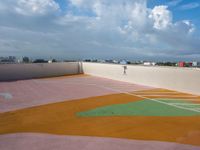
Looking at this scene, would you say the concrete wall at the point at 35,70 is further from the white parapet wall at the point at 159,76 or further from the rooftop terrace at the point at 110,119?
the rooftop terrace at the point at 110,119

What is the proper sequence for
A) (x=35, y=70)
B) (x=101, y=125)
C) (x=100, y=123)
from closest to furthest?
(x=101, y=125) → (x=100, y=123) → (x=35, y=70)

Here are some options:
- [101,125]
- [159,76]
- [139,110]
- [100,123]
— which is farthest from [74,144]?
[159,76]

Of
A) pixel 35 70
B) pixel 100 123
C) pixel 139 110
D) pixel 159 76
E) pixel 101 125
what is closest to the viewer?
pixel 101 125

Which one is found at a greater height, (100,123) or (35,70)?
(35,70)

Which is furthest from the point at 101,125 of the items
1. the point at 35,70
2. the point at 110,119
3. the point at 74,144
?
the point at 35,70

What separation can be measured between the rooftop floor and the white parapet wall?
139cm

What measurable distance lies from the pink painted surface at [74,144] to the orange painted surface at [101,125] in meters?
0.27

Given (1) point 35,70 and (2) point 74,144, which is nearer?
(2) point 74,144

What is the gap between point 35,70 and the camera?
18.1 m

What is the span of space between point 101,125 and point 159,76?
7.49 m

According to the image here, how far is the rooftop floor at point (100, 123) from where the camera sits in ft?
15.2

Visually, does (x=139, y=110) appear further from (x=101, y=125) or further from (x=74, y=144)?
(x=74, y=144)

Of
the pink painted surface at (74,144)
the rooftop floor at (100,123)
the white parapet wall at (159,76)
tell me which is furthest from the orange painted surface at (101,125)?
the white parapet wall at (159,76)

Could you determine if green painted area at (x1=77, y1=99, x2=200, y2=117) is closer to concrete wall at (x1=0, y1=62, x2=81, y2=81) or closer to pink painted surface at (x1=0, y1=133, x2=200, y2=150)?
pink painted surface at (x1=0, y1=133, x2=200, y2=150)
